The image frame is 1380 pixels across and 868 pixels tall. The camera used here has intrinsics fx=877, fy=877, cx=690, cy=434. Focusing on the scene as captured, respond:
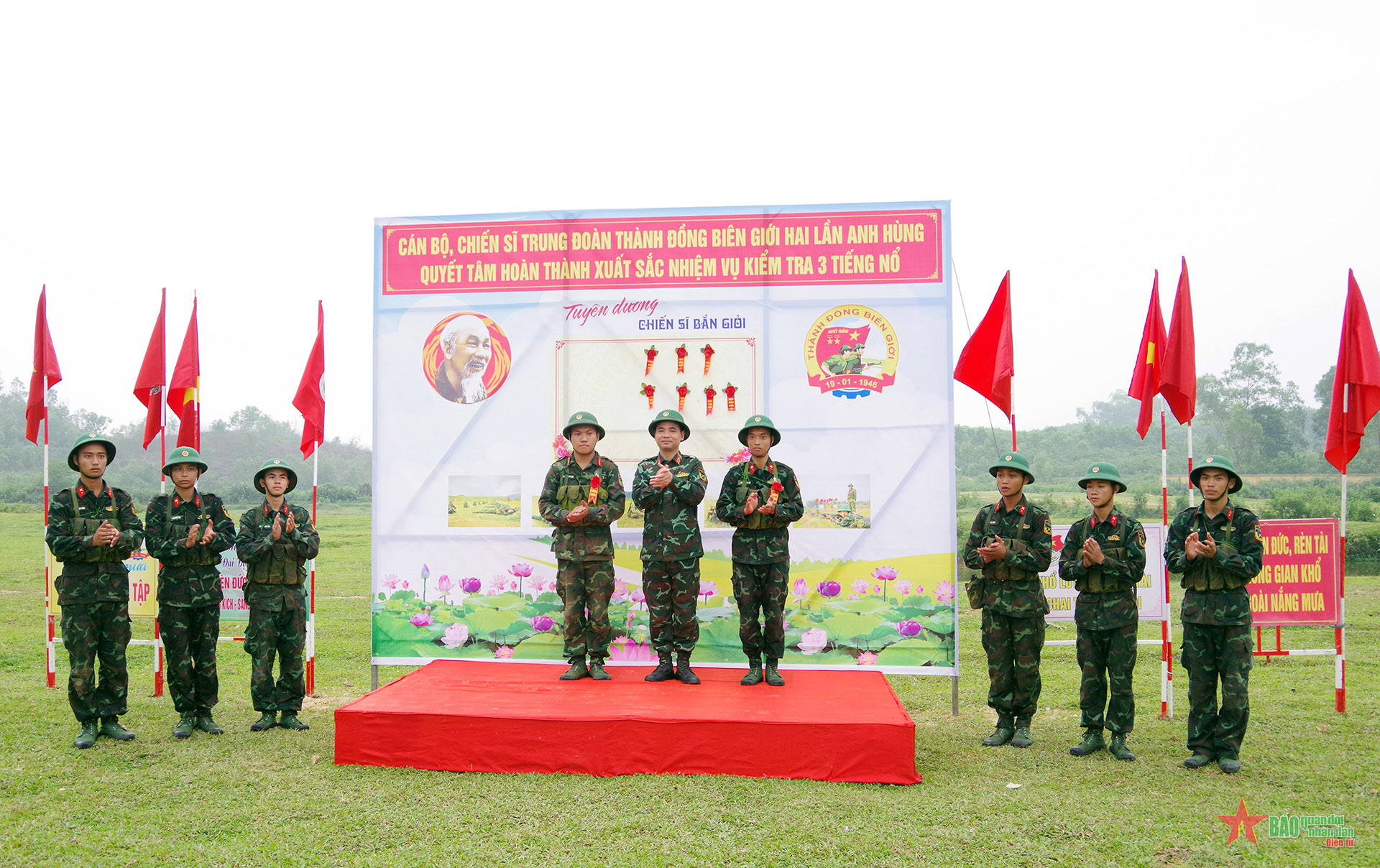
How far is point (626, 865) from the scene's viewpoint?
11.8 feet

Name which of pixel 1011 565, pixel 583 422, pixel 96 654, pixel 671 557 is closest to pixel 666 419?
pixel 583 422

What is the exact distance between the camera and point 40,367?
6.77 meters

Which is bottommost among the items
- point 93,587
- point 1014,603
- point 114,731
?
point 114,731

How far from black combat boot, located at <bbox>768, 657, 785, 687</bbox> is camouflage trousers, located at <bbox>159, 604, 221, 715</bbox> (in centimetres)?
365

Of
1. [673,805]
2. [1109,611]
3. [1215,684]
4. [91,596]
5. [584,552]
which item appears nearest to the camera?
[673,805]

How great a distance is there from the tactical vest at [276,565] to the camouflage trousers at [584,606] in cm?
178

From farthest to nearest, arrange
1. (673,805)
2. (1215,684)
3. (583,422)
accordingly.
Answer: (583,422)
(1215,684)
(673,805)

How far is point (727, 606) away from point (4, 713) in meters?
5.22

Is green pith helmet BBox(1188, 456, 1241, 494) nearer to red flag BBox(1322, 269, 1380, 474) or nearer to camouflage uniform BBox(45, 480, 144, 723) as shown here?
red flag BBox(1322, 269, 1380, 474)

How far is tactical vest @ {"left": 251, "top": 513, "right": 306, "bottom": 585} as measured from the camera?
580 centimetres

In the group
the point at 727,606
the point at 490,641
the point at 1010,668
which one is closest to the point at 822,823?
the point at 1010,668

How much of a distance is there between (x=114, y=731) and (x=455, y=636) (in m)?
2.21

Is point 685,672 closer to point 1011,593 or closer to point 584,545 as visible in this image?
point 584,545

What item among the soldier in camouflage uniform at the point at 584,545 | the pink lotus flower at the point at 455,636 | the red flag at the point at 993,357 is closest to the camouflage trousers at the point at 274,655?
the pink lotus flower at the point at 455,636
